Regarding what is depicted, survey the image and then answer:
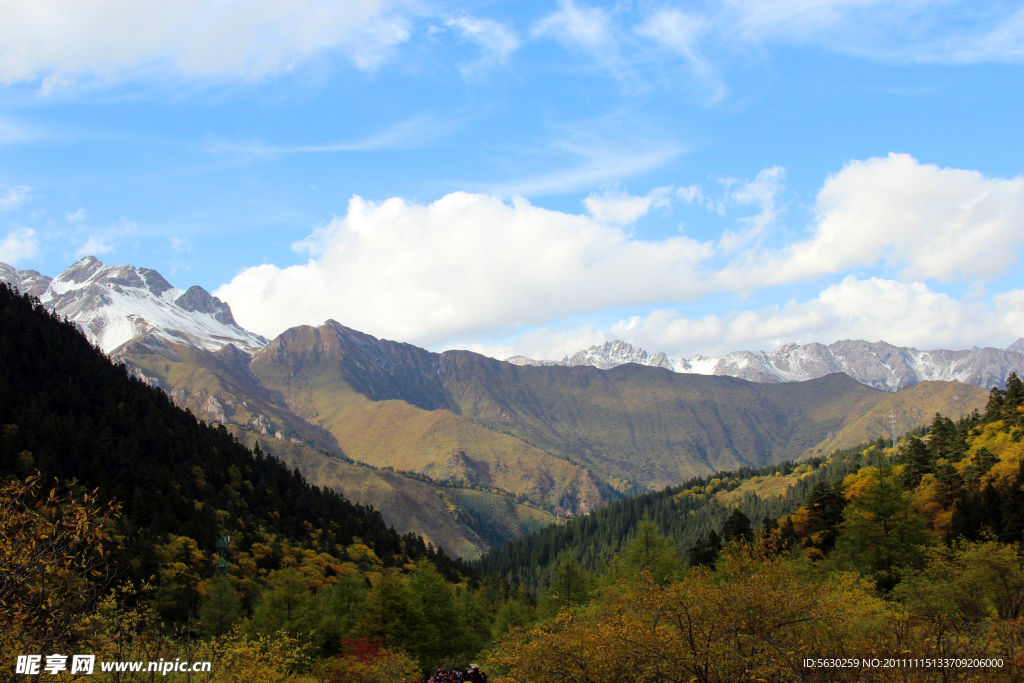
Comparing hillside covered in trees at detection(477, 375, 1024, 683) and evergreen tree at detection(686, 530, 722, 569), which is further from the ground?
hillside covered in trees at detection(477, 375, 1024, 683)

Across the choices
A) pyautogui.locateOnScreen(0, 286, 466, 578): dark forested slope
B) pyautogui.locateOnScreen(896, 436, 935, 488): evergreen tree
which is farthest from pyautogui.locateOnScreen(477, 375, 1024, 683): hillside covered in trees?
pyautogui.locateOnScreen(0, 286, 466, 578): dark forested slope

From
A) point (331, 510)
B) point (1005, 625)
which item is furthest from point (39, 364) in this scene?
point (1005, 625)

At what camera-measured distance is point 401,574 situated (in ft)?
344

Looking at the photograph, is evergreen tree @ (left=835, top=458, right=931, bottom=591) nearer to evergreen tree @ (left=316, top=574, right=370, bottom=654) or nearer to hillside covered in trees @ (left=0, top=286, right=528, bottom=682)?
hillside covered in trees @ (left=0, top=286, right=528, bottom=682)

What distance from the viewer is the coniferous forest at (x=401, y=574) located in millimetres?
27453

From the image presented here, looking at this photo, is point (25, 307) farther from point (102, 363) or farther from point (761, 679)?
point (761, 679)

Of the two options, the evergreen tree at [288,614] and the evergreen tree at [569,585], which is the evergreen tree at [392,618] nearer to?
the evergreen tree at [288,614]

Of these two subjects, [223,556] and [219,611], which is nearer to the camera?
[219,611]

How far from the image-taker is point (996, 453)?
100m

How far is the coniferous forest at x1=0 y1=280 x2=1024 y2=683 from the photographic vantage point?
2745cm

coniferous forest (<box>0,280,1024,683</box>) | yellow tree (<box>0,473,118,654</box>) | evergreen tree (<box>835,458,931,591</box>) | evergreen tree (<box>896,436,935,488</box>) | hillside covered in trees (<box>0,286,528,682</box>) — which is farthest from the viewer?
evergreen tree (<box>896,436,935,488</box>)

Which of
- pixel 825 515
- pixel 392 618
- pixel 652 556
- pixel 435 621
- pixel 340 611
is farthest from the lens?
pixel 825 515

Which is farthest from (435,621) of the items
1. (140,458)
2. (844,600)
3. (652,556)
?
(140,458)

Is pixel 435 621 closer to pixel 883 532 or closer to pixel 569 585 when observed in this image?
pixel 569 585
